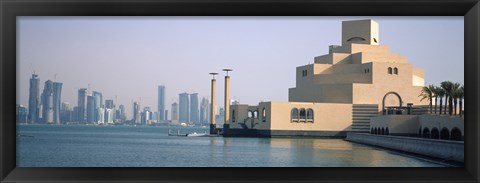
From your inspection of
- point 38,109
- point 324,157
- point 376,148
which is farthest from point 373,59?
point 38,109

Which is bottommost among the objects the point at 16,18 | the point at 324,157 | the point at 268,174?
the point at 324,157

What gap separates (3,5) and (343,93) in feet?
112

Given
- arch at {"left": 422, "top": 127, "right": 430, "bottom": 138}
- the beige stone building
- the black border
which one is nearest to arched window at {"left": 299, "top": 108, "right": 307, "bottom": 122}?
the beige stone building

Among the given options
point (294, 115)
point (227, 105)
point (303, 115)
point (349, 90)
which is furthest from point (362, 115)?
point (227, 105)

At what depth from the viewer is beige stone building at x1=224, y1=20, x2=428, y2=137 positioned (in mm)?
37906

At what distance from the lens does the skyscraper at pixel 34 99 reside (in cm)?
7081

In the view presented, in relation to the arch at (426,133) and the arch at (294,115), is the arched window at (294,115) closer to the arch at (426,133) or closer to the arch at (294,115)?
the arch at (294,115)

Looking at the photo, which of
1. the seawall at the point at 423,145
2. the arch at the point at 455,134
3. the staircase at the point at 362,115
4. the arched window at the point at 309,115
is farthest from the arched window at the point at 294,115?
the arch at the point at 455,134

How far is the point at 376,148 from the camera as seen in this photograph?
1167 inches

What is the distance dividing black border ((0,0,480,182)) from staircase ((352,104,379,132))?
3298cm

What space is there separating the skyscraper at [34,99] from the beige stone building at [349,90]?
37.8 m

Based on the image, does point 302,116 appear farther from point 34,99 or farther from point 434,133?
point 34,99

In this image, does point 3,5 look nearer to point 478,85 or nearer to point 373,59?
point 478,85

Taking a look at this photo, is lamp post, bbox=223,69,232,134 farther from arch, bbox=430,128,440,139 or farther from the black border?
the black border
